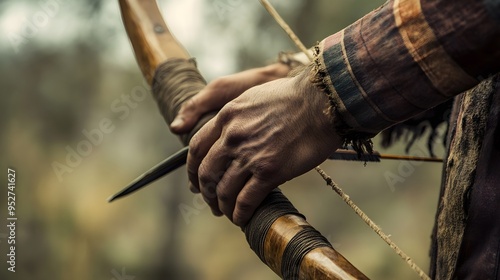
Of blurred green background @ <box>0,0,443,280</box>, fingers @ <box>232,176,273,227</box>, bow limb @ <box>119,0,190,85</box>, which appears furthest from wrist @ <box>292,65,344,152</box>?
blurred green background @ <box>0,0,443,280</box>

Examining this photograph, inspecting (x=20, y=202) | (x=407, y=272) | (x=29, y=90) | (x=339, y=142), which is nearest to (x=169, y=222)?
(x=20, y=202)

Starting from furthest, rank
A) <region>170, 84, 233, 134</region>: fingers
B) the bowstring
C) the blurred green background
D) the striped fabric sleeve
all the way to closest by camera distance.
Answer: the blurred green background → <region>170, 84, 233, 134</region>: fingers → the bowstring → the striped fabric sleeve

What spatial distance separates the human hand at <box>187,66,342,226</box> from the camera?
95 cm

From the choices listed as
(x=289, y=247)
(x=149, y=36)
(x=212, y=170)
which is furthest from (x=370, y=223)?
(x=149, y=36)

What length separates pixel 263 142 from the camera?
99cm

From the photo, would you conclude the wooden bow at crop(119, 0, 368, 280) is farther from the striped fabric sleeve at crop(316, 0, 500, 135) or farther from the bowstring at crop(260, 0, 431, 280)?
the striped fabric sleeve at crop(316, 0, 500, 135)

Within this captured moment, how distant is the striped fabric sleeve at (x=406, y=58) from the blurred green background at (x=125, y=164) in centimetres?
413

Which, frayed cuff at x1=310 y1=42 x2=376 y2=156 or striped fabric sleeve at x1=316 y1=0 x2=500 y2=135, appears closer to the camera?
striped fabric sleeve at x1=316 y1=0 x2=500 y2=135

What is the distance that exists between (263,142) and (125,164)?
179 inches

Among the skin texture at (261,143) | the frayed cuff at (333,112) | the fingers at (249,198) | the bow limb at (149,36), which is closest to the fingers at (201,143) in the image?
the skin texture at (261,143)

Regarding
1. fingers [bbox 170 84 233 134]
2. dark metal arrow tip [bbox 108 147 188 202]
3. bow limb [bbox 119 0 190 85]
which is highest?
bow limb [bbox 119 0 190 85]

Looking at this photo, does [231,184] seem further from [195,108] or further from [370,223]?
[195,108]

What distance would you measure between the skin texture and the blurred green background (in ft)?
13.0

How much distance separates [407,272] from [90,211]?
8.31 ft
